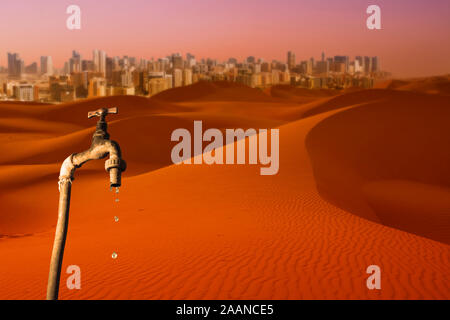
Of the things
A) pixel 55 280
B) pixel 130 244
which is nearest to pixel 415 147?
pixel 130 244

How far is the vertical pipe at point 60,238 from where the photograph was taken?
4555mm

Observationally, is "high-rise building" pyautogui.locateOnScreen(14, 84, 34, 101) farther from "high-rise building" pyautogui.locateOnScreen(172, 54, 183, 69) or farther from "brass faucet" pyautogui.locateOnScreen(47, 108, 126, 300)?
"brass faucet" pyautogui.locateOnScreen(47, 108, 126, 300)

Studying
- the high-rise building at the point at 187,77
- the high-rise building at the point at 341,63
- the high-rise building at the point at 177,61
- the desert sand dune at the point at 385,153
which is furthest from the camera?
the high-rise building at the point at 341,63

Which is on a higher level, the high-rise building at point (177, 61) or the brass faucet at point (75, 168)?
the high-rise building at point (177, 61)

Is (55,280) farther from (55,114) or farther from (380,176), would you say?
(55,114)

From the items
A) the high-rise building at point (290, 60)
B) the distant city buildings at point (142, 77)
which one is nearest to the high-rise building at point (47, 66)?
the distant city buildings at point (142, 77)

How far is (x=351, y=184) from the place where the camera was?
17.0 meters

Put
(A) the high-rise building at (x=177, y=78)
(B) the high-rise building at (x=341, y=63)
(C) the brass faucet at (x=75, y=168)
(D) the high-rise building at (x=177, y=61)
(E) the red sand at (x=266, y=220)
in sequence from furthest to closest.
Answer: (B) the high-rise building at (x=341, y=63), (D) the high-rise building at (x=177, y=61), (A) the high-rise building at (x=177, y=78), (E) the red sand at (x=266, y=220), (C) the brass faucet at (x=75, y=168)

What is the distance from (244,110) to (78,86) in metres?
57.5

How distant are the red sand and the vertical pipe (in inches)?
78.2

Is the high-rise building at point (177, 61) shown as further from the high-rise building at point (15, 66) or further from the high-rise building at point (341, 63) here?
the high-rise building at point (341, 63)

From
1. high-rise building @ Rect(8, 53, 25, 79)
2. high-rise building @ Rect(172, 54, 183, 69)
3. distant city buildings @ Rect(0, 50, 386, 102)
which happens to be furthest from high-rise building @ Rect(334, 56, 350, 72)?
high-rise building @ Rect(8, 53, 25, 79)

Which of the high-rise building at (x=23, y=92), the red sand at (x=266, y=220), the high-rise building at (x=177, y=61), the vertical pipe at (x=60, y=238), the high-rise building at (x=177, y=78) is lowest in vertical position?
the red sand at (x=266, y=220)

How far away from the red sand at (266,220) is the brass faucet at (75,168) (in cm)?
215
